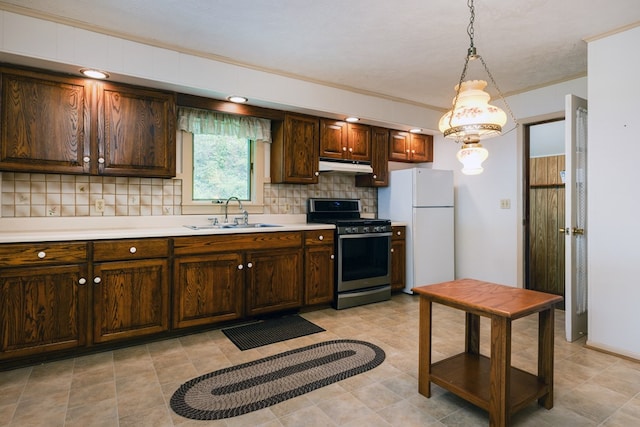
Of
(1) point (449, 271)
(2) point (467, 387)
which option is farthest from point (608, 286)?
(1) point (449, 271)

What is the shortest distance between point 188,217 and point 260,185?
2.78 ft

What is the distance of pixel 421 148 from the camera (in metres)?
4.95

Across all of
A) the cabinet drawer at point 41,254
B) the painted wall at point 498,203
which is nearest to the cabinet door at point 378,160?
the painted wall at point 498,203

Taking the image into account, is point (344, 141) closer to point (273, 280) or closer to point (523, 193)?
point (273, 280)

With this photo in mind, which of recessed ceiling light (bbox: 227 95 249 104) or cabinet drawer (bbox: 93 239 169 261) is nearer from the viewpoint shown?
cabinet drawer (bbox: 93 239 169 261)

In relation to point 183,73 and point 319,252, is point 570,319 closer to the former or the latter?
point 319,252

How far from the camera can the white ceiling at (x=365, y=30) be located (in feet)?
7.68

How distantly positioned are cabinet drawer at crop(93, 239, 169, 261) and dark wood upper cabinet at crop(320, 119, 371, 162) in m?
1.98

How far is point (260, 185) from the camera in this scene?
3947 millimetres

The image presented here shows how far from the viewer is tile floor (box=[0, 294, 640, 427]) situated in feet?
6.11

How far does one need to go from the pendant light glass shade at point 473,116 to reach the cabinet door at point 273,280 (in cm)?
210

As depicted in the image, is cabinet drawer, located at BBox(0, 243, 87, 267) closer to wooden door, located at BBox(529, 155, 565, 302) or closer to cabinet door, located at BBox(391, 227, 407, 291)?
cabinet door, located at BBox(391, 227, 407, 291)

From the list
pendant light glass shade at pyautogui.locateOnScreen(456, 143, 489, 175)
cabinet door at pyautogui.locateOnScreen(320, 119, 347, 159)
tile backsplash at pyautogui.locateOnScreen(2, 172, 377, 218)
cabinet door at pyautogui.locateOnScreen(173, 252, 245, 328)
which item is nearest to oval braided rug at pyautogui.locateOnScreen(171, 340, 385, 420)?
cabinet door at pyautogui.locateOnScreen(173, 252, 245, 328)

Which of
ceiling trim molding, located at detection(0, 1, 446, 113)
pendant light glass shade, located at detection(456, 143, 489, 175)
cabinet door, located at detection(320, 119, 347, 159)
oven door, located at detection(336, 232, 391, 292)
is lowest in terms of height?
oven door, located at detection(336, 232, 391, 292)
